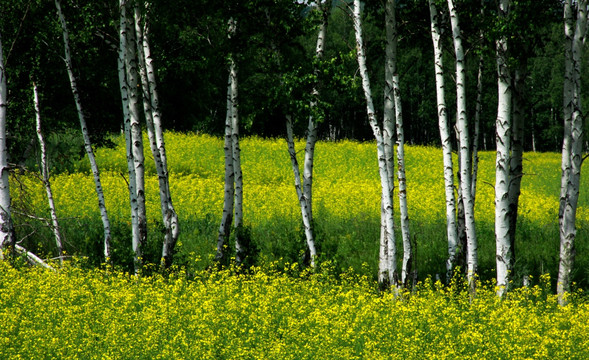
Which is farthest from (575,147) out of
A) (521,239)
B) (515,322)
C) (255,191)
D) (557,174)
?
(557,174)

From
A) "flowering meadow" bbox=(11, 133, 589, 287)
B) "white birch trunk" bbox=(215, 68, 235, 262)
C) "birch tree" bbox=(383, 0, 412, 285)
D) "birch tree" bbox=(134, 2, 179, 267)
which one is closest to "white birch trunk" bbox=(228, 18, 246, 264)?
"white birch trunk" bbox=(215, 68, 235, 262)

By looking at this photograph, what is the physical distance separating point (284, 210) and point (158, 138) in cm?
803

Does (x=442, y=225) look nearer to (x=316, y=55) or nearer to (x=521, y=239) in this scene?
(x=521, y=239)

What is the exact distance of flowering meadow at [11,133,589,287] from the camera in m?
14.5

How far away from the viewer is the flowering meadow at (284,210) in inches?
571

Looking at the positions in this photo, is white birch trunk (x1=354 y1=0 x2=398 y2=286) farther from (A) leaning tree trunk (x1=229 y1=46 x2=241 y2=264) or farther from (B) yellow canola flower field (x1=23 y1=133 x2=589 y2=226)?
(A) leaning tree trunk (x1=229 y1=46 x2=241 y2=264)

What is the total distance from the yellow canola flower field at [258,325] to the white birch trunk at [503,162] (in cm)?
66

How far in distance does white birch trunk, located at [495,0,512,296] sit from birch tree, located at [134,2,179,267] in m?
6.71

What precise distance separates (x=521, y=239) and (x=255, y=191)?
10789 mm

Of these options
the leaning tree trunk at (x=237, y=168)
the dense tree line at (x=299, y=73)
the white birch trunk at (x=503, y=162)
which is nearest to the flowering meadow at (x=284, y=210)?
the leaning tree trunk at (x=237, y=168)

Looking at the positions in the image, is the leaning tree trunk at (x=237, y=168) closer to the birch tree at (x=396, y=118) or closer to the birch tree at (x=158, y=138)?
the birch tree at (x=158, y=138)

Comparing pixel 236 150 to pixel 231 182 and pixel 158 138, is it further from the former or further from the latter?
pixel 158 138

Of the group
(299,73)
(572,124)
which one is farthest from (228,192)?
(572,124)

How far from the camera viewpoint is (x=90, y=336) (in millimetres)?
7875
